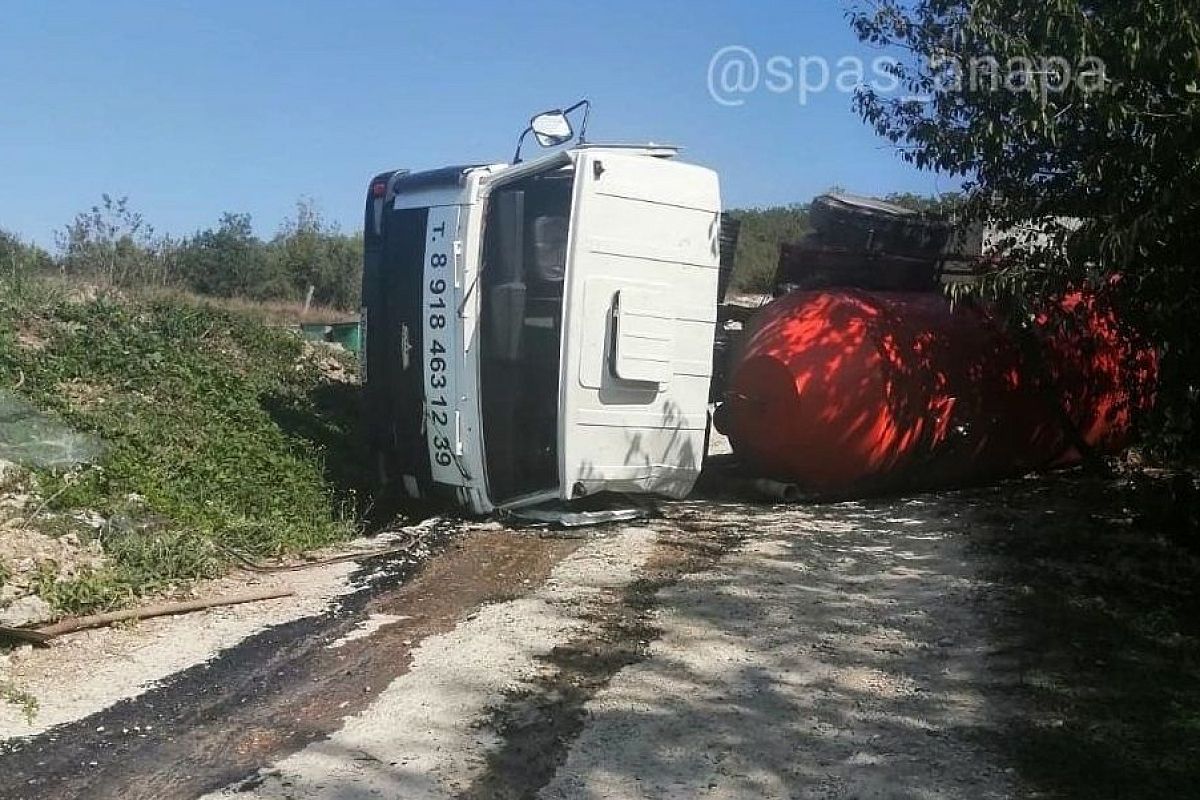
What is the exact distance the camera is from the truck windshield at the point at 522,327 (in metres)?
7.58

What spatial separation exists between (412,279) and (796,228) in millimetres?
19284

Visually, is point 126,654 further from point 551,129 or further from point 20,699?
point 551,129

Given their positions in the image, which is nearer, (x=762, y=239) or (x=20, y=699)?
(x=20, y=699)

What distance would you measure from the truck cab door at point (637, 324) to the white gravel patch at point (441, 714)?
1.22m

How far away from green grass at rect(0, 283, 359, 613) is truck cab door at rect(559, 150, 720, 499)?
2026 mm

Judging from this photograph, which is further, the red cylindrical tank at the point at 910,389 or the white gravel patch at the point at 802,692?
the red cylindrical tank at the point at 910,389

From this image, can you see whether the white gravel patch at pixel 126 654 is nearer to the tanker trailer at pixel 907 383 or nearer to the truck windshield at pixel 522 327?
the truck windshield at pixel 522 327

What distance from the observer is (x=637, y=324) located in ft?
24.4

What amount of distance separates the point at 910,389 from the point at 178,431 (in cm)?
563

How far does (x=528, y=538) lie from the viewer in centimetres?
755

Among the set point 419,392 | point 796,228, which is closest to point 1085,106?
point 419,392

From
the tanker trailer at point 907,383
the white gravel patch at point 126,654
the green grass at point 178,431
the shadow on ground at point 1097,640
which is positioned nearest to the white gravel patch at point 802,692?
the shadow on ground at point 1097,640

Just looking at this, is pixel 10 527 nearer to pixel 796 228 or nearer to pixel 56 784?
pixel 56 784

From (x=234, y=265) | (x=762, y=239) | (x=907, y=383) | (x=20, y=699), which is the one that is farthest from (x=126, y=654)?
(x=234, y=265)
